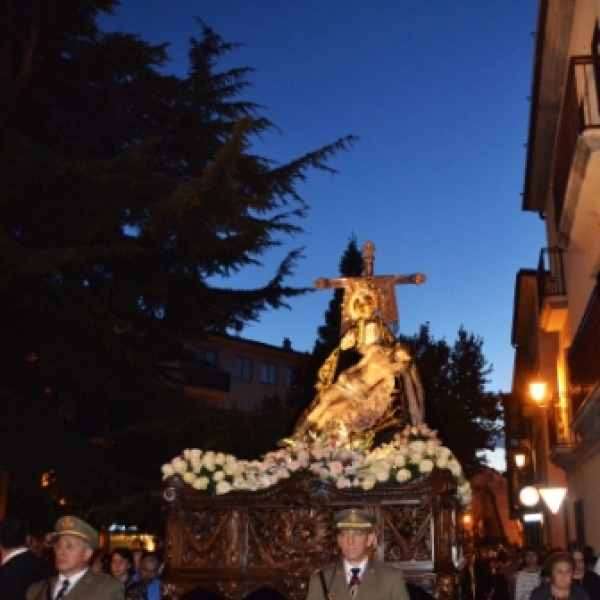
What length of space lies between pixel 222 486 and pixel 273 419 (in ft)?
26.1

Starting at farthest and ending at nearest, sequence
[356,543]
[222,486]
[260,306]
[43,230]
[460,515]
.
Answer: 1. [260,306]
2. [43,230]
3. [460,515]
4. [222,486]
5. [356,543]

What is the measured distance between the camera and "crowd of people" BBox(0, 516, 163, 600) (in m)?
4.99

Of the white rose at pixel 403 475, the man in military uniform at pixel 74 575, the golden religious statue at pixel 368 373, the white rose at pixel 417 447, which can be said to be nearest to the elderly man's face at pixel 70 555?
the man in military uniform at pixel 74 575

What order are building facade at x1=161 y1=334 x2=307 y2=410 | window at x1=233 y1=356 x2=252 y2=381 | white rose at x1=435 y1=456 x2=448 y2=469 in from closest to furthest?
white rose at x1=435 y1=456 x2=448 y2=469, building facade at x1=161 y1=334 x2=307 y2=410, window at x1=233 y1=356 x2=252 y2=381

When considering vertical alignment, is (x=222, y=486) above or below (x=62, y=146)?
below

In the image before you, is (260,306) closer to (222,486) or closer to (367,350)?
(367,350)

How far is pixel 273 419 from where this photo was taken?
54.2ft

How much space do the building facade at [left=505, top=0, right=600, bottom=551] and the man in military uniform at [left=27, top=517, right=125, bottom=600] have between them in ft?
29.0

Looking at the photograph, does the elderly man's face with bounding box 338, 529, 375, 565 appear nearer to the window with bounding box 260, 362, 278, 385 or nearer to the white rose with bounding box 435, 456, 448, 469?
the white rose with bounding box 435, 456, 448, 469

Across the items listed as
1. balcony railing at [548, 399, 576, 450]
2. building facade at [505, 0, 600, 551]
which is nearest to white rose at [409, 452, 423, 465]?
building facade at [505, 0, 600, 551]

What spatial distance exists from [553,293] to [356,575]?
1776 centimetres

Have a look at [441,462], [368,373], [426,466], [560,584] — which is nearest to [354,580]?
[560,584]

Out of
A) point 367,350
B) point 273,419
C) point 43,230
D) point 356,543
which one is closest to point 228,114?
point 43,230

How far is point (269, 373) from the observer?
54.0 metres
